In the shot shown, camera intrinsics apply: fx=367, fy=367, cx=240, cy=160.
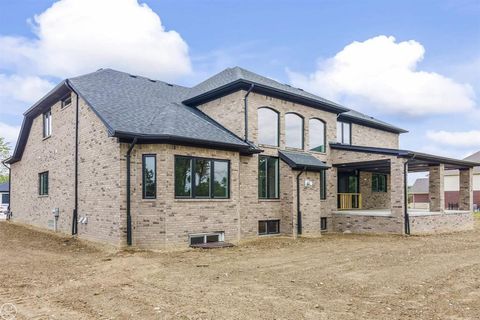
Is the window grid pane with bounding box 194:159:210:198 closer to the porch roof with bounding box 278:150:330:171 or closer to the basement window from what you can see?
the basement window

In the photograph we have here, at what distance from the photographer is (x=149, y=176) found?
11.9 m

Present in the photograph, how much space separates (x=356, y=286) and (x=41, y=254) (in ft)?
30.0

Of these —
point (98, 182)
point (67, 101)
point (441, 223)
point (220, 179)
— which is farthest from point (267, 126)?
point (441, 223)

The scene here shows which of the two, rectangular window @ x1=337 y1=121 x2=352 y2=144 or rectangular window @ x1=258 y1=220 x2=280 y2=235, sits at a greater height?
rectangular window @ x1=337 y1=121 x2=352 y2=144

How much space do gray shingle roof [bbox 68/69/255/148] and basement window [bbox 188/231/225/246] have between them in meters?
3.24

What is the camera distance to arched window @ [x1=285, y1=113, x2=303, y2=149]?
16.4 metres

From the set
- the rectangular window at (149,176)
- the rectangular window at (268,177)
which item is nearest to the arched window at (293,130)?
the rectangular window at (268,177)

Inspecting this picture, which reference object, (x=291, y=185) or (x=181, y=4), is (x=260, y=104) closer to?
(x=291, y=185)

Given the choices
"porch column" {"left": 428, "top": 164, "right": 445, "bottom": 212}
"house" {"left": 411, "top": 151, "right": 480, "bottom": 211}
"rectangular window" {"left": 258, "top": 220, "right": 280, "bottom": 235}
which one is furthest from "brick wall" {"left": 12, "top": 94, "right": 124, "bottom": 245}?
"house" {"left": 411, "top": 151, "right": 480, "bottom": 211}

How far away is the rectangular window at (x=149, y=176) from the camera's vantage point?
11836 mm

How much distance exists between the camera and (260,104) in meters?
15.2

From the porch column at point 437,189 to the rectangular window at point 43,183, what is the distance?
19.3 meters

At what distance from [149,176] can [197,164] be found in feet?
5.50

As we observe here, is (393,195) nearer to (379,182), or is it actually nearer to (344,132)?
(344,132)
